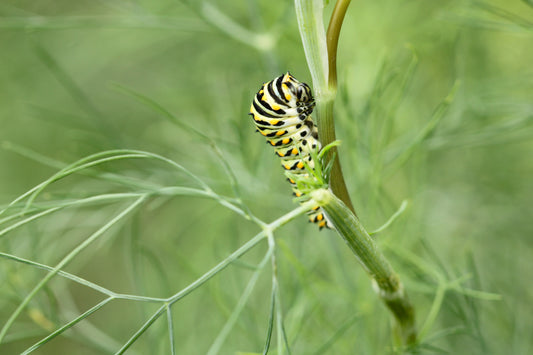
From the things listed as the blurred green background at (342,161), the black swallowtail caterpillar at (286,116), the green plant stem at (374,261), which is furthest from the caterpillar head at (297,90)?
the green plant stem at (374,261)

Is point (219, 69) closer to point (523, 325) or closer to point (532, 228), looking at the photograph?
point (532, 228)

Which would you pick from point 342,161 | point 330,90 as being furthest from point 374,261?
point 342,161

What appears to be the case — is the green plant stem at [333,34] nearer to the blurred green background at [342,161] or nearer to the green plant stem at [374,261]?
the green plant stem at [374,261]

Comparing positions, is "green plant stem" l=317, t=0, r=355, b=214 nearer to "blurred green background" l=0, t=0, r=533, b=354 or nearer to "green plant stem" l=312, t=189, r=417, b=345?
"green plant stem" l=312, t=189, r=417, b=345

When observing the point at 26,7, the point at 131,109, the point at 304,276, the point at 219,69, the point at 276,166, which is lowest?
the point at 304,276

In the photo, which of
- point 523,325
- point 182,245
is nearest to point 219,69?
point 182,245

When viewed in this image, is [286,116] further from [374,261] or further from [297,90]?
[374,261]
